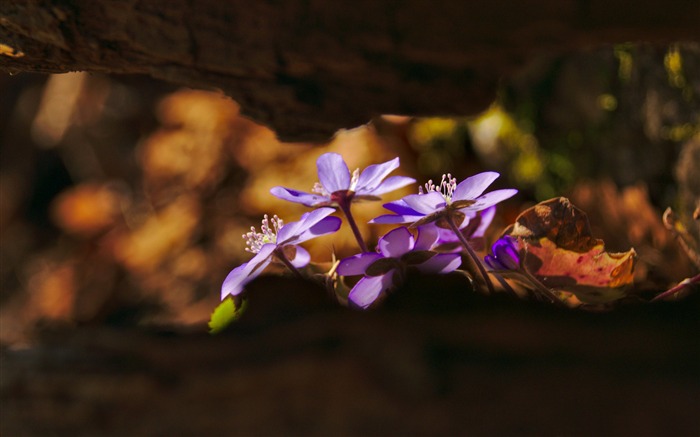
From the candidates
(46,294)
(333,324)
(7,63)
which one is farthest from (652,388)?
(46,294)

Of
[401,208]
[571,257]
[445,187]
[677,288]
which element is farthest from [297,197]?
[677,288]

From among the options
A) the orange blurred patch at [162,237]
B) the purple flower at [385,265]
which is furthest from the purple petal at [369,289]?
the orange blurred patch at [162,237]

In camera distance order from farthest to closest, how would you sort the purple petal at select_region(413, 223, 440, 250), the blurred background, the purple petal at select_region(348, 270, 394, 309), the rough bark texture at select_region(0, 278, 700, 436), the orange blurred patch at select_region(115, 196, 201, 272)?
the orange blurred patch at select_region(115, 196, 201, 272) → the blurred background → the purple petal at select_region(413, 223, 440, 250) → the purple petal at select_region(348, 270, 394, 309) → the rough bark texture at select_region(0, 278, 700, 436)

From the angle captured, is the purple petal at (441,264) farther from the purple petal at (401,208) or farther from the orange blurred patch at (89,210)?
the orange blurred patch at (89,210)

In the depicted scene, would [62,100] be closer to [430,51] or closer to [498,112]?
[498,112]

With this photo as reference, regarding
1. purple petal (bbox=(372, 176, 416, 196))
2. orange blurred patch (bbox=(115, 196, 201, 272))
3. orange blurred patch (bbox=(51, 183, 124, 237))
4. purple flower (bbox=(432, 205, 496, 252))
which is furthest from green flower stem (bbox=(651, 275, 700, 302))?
orange blurred patch (bbox=(51, 183, 124, 237))

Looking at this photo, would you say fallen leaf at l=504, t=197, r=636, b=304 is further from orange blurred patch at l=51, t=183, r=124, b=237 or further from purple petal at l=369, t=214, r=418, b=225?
orange blurred patch at l=51, t=183, r=124, b=237

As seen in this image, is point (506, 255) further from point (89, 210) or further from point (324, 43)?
point (89, 210)
